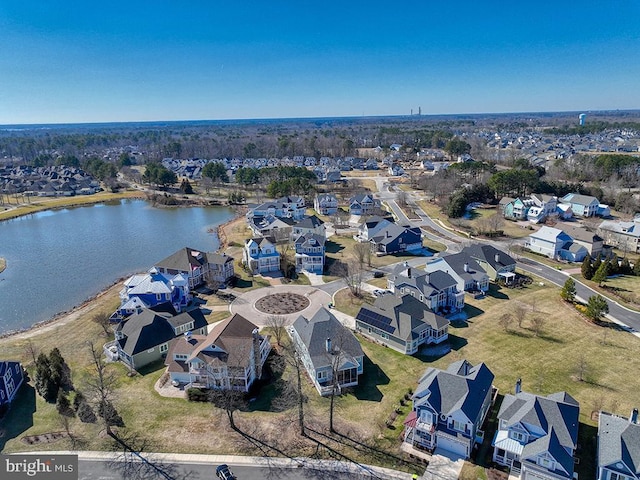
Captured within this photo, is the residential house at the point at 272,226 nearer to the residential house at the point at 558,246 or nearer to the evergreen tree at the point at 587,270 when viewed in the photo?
the residential house at the point at 558,246

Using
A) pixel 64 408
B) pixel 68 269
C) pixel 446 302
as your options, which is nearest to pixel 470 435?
pixel 446 302

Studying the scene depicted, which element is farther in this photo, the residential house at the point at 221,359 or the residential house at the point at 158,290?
the residential house at the point at 158,290

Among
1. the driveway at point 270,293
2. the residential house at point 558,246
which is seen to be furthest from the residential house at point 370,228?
the residential house at point 558,246

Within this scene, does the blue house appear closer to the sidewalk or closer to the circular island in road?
the circular island in road

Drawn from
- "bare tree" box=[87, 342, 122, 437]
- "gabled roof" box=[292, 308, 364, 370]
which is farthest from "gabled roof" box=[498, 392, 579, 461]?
"bare tree" box=[87, 342, 122, 437]

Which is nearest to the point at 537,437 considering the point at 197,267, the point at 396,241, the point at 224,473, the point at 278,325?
the point at 224,473
